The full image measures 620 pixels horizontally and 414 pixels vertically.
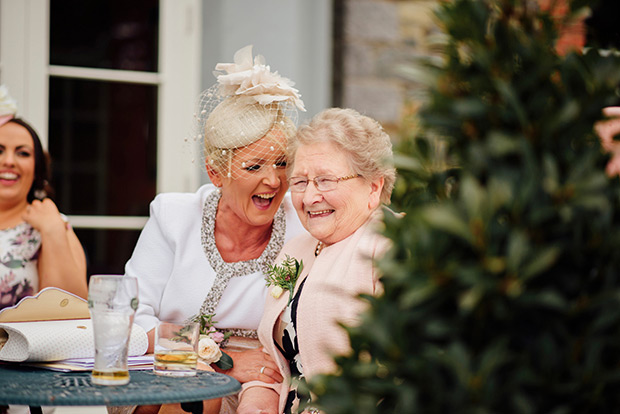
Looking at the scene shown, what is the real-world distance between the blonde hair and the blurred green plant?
116 centimetres

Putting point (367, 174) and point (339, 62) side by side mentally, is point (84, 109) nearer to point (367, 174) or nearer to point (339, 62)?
point (339, 62)

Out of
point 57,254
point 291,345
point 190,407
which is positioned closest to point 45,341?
point 190,407

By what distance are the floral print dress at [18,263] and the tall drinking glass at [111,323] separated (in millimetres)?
1374

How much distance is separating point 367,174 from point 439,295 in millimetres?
1303

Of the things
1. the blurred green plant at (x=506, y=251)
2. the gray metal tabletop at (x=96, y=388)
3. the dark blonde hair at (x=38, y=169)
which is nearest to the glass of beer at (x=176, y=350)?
the gray metal tabletop at (x=96, y=388)

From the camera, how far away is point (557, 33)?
1308mm

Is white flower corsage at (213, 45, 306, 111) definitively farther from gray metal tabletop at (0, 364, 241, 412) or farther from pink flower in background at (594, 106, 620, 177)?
pink flower in background at (594, 106, 620, 177)

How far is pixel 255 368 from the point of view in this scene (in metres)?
2.65

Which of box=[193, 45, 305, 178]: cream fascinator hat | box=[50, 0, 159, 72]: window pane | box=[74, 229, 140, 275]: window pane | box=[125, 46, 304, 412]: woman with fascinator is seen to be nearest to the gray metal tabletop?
box=[125, 46, 304, 412]: woman with fascinator

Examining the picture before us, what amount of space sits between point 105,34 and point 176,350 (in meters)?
2.43

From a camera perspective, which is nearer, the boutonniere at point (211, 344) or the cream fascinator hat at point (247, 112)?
the boutonniere at point (211, 344)

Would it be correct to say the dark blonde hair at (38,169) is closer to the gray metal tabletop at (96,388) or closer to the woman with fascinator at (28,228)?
the woman with fascinator at (28,228)

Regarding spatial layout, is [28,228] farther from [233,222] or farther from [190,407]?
[190,407]

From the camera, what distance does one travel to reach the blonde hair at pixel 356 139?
2.49m
